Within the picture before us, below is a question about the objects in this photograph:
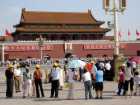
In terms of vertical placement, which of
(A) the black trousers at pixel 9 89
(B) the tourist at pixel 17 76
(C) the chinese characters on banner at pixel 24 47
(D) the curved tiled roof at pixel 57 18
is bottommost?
(A) the black trousers at pixel 9 89

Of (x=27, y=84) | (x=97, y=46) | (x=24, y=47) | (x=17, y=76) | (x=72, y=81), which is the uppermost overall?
(x=97, y=46)

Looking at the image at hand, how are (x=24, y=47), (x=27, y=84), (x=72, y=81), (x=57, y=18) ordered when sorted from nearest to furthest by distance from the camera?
(x=72, y=81) < (x=27, y=84) < (x=24, y=47) < (x=57, y=18)

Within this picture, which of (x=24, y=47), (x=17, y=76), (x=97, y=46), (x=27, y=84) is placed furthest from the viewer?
(x=97, y=46)

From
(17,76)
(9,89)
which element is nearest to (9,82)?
(9,89)

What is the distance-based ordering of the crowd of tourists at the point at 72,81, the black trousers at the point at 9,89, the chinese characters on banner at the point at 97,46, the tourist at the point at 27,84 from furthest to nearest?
the chinese characters on banner at the point at 97,46, the black trousers at the point at 9,89, the tourist at the point at 27,84, the crowd of tourists at the point at 72,81

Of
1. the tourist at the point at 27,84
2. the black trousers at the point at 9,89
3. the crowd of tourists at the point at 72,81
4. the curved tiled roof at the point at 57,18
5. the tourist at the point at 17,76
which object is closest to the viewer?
the crowd of tourists at the point at 72,81

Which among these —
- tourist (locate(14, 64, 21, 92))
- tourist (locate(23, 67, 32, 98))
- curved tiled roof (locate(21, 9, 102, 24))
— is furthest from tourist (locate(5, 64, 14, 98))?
curved tiled roof (locate(21, 9, 102, 24))

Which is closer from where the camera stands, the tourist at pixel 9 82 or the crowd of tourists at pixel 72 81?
the crowd of tourists at pixel 72 81

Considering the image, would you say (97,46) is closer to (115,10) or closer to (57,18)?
(57,18)

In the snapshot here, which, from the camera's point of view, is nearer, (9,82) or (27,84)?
(27,84)

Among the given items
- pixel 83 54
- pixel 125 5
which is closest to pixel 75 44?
pixel 83 54

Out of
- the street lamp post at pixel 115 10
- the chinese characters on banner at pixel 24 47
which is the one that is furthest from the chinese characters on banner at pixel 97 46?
the street lamp post at pixel 115 10

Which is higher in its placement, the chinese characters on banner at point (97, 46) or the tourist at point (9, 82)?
the chinese characters on banner at point (97, 46)

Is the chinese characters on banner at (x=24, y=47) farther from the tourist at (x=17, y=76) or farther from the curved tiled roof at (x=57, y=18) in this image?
the tourist at (x=17, y=76)
